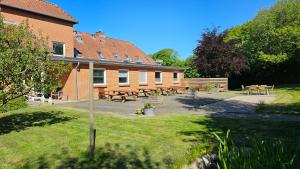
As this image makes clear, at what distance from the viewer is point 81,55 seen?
29719 mm

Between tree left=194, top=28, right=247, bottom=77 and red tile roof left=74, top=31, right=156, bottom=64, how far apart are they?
7.33 metres

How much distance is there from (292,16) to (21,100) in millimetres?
35542

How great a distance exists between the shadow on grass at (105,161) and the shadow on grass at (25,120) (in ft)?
13.2

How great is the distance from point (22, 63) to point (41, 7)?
18.4m

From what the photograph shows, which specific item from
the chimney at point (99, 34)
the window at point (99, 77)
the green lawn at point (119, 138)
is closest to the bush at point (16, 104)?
the green lawn at point (119, 138)

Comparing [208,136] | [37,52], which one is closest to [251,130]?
[208,136]

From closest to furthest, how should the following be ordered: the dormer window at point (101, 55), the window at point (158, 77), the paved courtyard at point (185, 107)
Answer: the paved courtyard at point (185, 107)
the dormer window at point (101, 55)
the window at point (158, 77)

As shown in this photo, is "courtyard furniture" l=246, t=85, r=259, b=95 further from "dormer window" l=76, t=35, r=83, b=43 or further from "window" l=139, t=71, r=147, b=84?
"dormer window" l=76, t=35, r=83, b=43

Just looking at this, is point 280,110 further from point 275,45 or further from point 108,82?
point 275,45

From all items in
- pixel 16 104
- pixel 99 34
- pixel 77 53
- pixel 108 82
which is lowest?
pixel 16 104

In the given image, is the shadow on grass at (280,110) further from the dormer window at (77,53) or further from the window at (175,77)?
the window at (175,77)

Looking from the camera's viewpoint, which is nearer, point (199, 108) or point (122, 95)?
→ point (199, 108)

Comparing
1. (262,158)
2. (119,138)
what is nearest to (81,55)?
(119,138)

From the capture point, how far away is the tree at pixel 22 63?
8.91 meters
